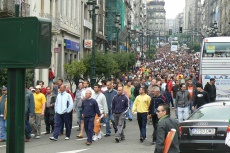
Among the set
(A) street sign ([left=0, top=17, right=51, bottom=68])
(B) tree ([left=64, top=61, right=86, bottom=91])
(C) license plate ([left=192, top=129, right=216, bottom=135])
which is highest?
(B) tree ([left=64, top=61, right=86, bottom=91])

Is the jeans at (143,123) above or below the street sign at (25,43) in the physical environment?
below

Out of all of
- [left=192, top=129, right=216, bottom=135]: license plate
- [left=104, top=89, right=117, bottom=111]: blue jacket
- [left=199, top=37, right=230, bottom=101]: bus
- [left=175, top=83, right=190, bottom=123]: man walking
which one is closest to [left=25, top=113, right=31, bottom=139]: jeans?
[left=104, top=89, right=117, bottom=111]: blue jacket

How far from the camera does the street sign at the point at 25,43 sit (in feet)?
14.8

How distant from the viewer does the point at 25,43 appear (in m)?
4.55

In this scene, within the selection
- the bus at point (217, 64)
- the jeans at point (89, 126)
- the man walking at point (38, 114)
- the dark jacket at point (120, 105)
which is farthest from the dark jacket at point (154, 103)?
the bus at point (217, 64)

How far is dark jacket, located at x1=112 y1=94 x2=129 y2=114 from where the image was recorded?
49.5ft

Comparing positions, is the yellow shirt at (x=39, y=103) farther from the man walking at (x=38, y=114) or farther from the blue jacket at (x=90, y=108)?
the blue jacket at (x=90, y=108)

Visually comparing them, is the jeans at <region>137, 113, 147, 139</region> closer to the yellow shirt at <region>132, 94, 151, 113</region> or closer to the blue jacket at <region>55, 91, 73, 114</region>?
the yellow shirt at <region>132, 94, 151, 113</region>

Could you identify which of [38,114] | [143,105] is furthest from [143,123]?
[38,114]

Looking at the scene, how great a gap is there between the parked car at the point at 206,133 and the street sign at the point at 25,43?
6724 millimetres

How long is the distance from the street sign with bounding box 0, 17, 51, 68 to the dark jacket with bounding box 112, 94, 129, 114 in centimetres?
1050

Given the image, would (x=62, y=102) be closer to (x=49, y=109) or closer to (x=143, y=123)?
(x=49, y=109)

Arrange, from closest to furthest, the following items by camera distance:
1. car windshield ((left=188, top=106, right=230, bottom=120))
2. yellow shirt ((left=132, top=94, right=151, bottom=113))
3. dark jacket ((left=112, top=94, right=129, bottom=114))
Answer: car windshield ((left=188, top=106, right=230, bottom=120)) < yellow shirt ((left=132, top=94, right=151, bottom=113)) < dark jacket ((left=112, top=94, right=129, bottom=114))

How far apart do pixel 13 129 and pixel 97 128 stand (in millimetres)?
10844
